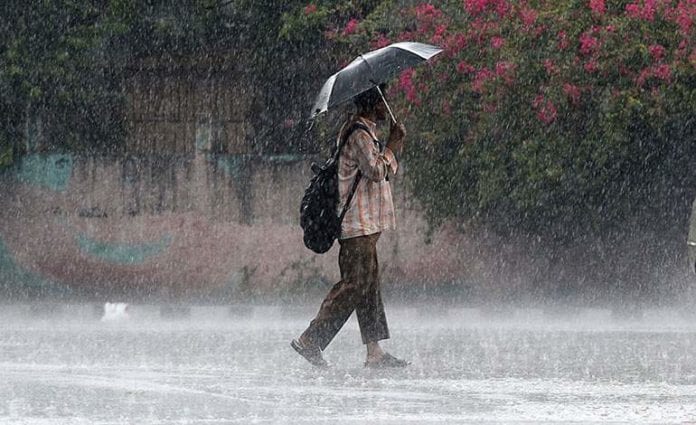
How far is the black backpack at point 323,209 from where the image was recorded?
39.0 feet

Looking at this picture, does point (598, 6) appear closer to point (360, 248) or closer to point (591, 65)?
point (591, 65)

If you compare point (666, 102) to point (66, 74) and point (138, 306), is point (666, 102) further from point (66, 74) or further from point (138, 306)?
point (66, 74)

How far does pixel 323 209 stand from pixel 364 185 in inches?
13.2

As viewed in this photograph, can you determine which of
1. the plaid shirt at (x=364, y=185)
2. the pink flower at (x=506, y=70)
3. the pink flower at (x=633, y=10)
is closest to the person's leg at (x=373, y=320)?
the plaid shirt at (x=364, y=185)

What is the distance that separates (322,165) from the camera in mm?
14414

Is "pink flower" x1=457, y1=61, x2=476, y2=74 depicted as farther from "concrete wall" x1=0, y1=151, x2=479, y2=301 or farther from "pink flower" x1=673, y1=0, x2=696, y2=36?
"pink flower" x1=673, y1=0, x2=696, y2=36

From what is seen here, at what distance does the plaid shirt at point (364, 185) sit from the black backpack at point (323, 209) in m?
0.04

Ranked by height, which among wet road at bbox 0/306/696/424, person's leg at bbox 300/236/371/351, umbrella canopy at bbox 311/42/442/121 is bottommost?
wet road at bbox 0/306/696/424

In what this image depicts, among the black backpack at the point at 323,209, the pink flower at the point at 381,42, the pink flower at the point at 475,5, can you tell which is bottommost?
the black backpack at the point at 323,209

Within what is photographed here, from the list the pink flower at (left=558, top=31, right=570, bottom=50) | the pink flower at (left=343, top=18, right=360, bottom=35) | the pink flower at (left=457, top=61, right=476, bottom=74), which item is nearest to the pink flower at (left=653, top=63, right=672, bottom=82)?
the pink flower at (left=558, top=31, right=570, bottom=50)

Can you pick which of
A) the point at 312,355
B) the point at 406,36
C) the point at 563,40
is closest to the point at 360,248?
the point at 312,355

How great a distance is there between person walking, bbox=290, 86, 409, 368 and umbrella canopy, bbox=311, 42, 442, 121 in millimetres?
197

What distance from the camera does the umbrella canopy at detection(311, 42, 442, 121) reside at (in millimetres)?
11820

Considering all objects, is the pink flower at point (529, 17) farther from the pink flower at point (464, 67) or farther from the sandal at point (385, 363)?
the sandal at point (385, 363)
